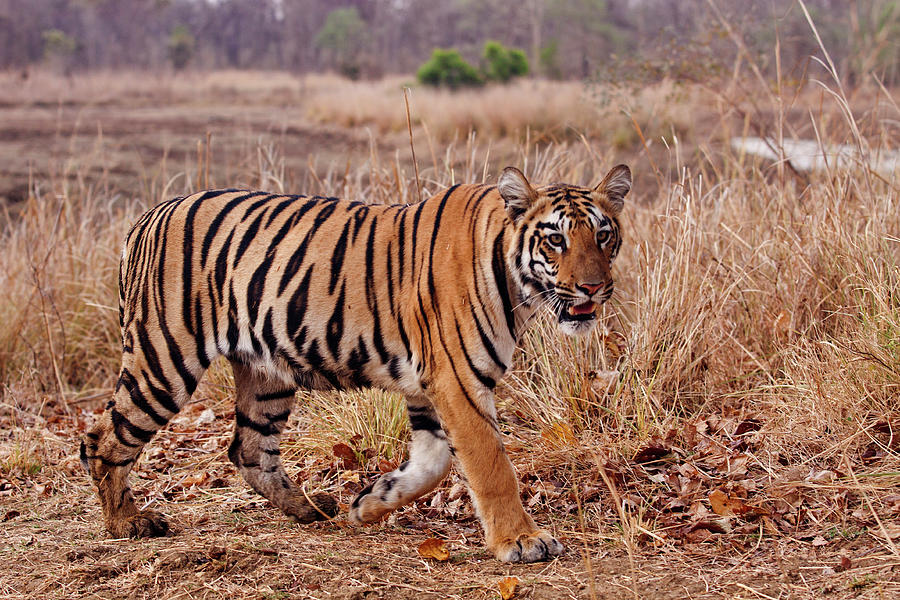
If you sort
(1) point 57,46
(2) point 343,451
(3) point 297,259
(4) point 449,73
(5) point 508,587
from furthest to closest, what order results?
(1) point 57,46
(4) point 449,73
(2) point 343,451
(3) point 297,259
(5) point 508,587

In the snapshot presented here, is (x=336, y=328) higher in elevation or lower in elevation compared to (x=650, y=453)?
higher

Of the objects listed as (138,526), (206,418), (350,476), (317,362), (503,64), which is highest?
(503,64)

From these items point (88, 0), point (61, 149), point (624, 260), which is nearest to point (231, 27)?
point (88, 0)

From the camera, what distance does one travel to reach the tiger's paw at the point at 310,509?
4.06 meters

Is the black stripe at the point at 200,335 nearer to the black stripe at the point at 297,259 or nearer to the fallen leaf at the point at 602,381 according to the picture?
the black stripe at the point at 297,259

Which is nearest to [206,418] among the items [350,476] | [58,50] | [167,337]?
[350,476]

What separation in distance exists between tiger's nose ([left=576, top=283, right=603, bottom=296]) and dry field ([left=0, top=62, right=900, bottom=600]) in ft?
1.88

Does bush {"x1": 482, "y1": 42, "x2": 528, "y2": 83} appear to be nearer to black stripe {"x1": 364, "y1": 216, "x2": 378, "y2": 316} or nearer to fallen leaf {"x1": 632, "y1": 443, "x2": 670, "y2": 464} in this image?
fallen leaf {"x1": 632, "y1": 443, "x2": 670, "y2": 464}

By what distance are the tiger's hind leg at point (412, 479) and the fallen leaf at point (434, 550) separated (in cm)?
25

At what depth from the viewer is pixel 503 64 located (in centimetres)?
2150

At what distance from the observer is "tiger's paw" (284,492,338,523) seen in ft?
13.3

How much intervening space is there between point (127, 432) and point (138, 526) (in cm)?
39

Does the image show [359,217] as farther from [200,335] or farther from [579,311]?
[579,311]

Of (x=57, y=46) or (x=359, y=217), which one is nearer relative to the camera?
(x=359, y=217)
